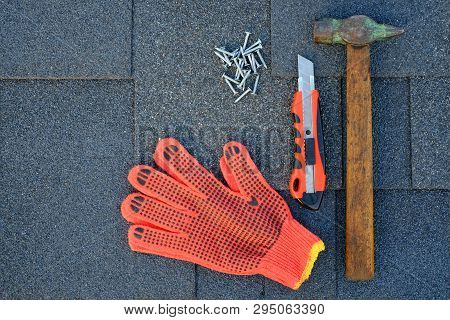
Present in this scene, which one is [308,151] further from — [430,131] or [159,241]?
[159,241]

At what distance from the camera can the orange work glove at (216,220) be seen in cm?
174

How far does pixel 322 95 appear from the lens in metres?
1.79

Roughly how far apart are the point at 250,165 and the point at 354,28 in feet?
1.92

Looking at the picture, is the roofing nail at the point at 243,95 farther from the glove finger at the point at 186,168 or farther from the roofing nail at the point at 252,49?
the glove finger at the point at 186,168

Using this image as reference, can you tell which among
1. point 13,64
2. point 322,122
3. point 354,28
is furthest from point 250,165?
point 13,64

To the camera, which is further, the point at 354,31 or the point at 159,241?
the point at 159,241

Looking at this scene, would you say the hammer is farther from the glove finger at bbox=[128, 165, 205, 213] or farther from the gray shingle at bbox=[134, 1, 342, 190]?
the glove finger at bbox=[128, 165, 205, 213]

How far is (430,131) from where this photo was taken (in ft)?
5.88

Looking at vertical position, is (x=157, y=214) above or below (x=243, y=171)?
below

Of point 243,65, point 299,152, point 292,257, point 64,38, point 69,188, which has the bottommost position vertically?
point 292,257

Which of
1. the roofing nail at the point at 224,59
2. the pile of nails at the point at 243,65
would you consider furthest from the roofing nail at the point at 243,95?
the roofing nail at the point at 224,59

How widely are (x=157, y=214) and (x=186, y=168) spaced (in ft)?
0.63

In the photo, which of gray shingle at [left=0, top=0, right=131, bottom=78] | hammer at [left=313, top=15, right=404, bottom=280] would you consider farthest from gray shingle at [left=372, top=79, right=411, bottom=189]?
gray shingle at [left=0, top=0, right=131, bottom=78]

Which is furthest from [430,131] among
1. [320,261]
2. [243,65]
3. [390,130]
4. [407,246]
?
[243,65]
